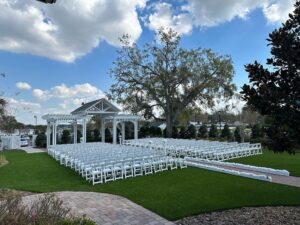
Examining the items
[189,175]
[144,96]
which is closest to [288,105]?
[189,175]

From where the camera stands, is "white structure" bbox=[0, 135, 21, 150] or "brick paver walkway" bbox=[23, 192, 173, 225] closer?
"brick paver walkway" bbox=[23, 192, 173, 225]

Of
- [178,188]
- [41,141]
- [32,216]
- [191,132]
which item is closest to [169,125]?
[191,132]

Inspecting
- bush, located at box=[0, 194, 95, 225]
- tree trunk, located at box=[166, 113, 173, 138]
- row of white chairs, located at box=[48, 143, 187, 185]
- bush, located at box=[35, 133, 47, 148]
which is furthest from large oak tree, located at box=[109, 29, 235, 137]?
bush, located at box=[0, 194, 95, 225]

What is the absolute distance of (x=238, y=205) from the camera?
7336mm

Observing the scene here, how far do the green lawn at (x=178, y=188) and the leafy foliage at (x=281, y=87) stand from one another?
113 inches

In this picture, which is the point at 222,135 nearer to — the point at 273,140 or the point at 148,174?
the point at 148,174

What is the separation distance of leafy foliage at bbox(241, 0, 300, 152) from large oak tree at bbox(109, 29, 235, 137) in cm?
2621

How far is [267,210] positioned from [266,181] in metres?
3.63

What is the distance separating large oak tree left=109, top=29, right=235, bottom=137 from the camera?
31766 millimetres

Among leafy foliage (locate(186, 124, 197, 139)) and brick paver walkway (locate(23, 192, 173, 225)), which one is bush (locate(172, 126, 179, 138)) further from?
brick paver walkway (locate(23, 192, 173, 225))

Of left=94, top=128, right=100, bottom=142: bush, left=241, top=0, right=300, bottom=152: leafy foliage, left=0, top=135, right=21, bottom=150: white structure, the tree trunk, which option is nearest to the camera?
left=241, top=0, right=300, bottom=152: leafy foliage

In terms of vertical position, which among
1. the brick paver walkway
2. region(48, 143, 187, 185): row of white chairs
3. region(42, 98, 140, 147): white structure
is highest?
region(42, 98, 140, 147): white structure

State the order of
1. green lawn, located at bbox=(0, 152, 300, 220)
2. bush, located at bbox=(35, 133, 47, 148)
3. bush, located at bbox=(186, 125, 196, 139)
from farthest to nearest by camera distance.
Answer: bush, located at bbox=(186, 125, 196, 139) < bush, located at bbox=(35, 133, 47, 148) < green lawn, located at bbox=(0, 152, 300, 220)

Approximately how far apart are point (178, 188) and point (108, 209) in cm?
304
